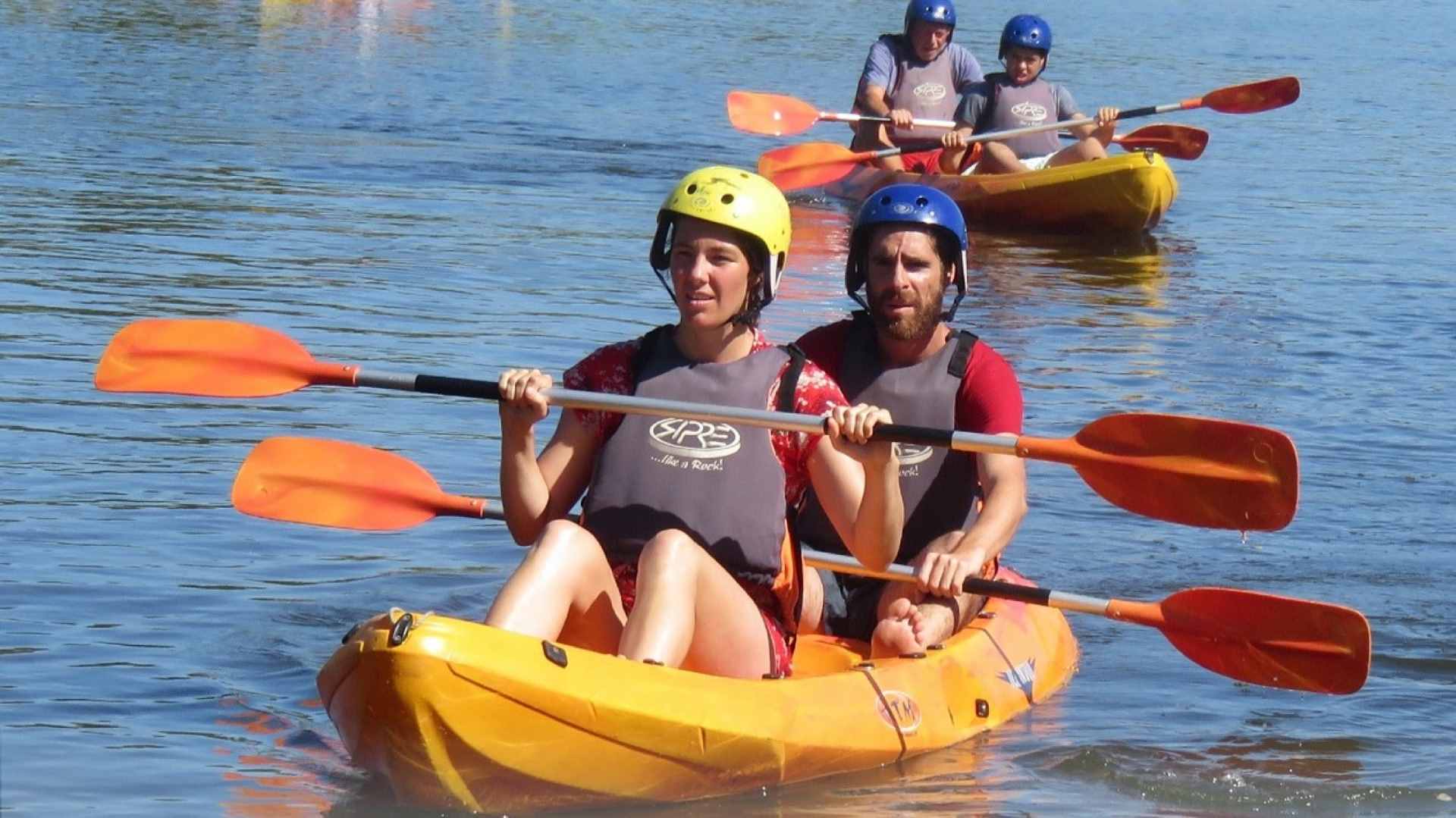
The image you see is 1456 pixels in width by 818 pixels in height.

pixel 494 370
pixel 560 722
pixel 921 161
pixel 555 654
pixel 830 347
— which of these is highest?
pixel 830 347

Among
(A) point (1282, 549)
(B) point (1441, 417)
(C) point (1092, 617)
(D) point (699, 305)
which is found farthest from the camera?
(B) point (1441, 417)

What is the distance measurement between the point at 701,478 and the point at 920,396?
0.94m

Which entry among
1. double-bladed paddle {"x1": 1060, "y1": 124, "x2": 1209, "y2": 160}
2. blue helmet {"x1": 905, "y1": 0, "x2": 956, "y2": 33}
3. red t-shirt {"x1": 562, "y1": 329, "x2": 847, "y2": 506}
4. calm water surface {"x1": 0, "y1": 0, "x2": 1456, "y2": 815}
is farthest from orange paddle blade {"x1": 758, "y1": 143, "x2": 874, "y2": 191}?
red t-shirt {"x1": 562, "y1": 329, "x2": 847, "y2": 506}

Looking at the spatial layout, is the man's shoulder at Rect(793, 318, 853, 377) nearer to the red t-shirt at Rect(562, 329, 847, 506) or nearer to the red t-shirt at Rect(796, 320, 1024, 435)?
the red t-shirt at Rect(796, 320, 1024, 435)

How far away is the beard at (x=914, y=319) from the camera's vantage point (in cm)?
558

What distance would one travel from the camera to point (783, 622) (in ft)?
16.6

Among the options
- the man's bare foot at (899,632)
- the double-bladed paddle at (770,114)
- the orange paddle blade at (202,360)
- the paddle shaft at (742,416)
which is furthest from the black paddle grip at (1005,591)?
the double-bladed paddle at (770,114)

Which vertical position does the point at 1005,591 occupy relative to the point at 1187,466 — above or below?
below

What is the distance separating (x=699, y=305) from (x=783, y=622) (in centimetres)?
79

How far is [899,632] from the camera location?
543 centimetres

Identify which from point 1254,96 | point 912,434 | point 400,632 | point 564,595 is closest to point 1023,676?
point 912,434

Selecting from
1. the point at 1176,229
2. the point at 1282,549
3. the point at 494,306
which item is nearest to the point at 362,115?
the point at 1176,229

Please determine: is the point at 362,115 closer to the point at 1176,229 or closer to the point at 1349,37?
the point at 1176,229

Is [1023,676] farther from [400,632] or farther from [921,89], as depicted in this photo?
[921,89]
